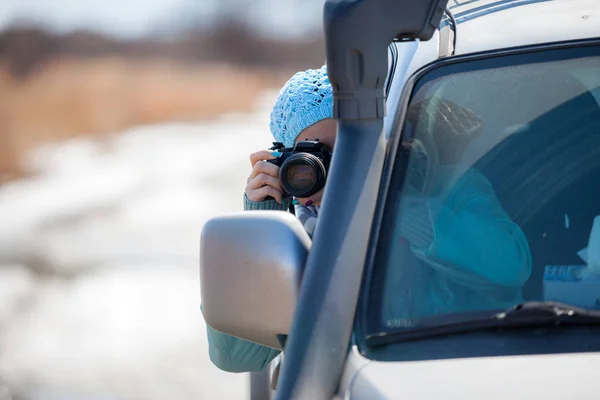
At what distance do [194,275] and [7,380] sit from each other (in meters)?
2.85

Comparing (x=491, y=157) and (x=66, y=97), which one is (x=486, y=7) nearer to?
(x=491, y=157)

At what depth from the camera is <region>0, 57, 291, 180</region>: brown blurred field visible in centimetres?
2105

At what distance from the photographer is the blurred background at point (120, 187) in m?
6.59

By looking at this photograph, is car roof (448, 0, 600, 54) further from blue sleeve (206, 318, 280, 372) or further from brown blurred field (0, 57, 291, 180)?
brown blurred field (0, 57, 291, 180)

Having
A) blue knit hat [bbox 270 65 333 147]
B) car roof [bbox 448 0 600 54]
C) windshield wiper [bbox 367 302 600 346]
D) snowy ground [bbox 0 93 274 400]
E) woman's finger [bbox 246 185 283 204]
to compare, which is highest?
car roof [bbox 448 0 600 54]

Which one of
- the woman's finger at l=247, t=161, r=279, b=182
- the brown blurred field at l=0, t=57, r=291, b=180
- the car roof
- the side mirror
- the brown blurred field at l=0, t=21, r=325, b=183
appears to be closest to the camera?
→ the side mirror

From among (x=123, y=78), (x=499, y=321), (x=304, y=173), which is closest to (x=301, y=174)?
(x=304, y=173)

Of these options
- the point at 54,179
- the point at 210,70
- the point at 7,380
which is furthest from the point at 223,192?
the point at 210,70

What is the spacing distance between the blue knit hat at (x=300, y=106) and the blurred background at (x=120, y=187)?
9.25ft

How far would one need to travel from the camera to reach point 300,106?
2906 millimetres

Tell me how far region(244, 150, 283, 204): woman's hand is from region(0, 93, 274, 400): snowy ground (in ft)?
10.6

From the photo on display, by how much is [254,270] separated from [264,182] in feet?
2.26

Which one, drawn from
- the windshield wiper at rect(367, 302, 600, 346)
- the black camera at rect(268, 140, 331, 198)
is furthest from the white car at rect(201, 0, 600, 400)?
the black camera at rect(268, 140, 331, 198)

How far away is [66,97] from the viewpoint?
73.9ft
